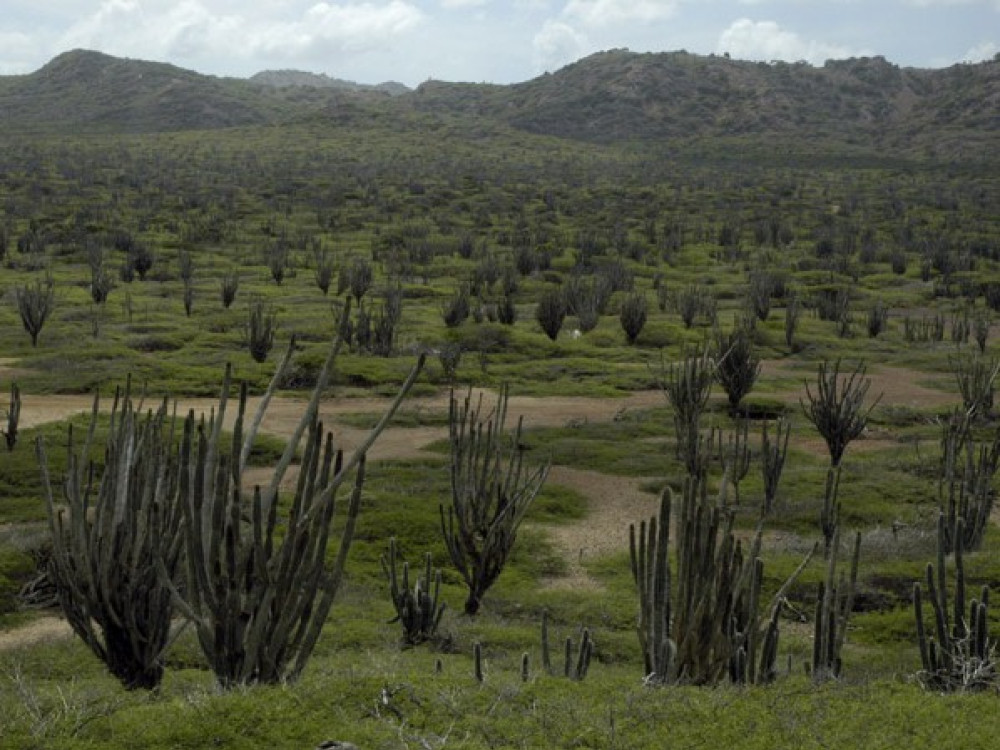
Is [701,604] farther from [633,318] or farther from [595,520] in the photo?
[633,318]

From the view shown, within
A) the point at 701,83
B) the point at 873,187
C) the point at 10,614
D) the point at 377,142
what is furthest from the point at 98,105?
the point at 10,614

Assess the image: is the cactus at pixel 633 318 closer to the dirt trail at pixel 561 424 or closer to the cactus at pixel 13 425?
the dirt trail at pixel 561 424

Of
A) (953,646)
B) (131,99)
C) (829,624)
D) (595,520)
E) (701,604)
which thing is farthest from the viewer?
(131,99)

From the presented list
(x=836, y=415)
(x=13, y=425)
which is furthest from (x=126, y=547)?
(x=836, y=415)

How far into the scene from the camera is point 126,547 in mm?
6875

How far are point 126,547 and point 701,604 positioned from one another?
Answer: 3.81 meters

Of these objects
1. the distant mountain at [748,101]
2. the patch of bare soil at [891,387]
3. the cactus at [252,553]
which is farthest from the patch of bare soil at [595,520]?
the distant mountain at [748,101]

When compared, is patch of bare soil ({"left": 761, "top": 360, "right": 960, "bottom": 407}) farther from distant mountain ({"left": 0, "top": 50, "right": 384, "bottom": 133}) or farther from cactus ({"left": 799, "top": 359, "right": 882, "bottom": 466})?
distant mountain ({"left": 0, "top": 50, "right": 384, "bottom": 133})

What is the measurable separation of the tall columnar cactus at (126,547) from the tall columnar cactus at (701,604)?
3.17m

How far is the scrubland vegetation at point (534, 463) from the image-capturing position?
594 cm

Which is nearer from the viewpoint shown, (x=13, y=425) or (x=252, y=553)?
(x=252, y=553)

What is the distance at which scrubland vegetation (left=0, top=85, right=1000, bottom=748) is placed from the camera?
19.5ft

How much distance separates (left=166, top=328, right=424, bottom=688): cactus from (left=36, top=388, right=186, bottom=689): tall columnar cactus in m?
1.07

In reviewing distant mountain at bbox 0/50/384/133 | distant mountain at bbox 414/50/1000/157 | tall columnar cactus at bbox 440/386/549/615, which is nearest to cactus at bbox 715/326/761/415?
tall columnar cactus at bbox 440/386/549/615
